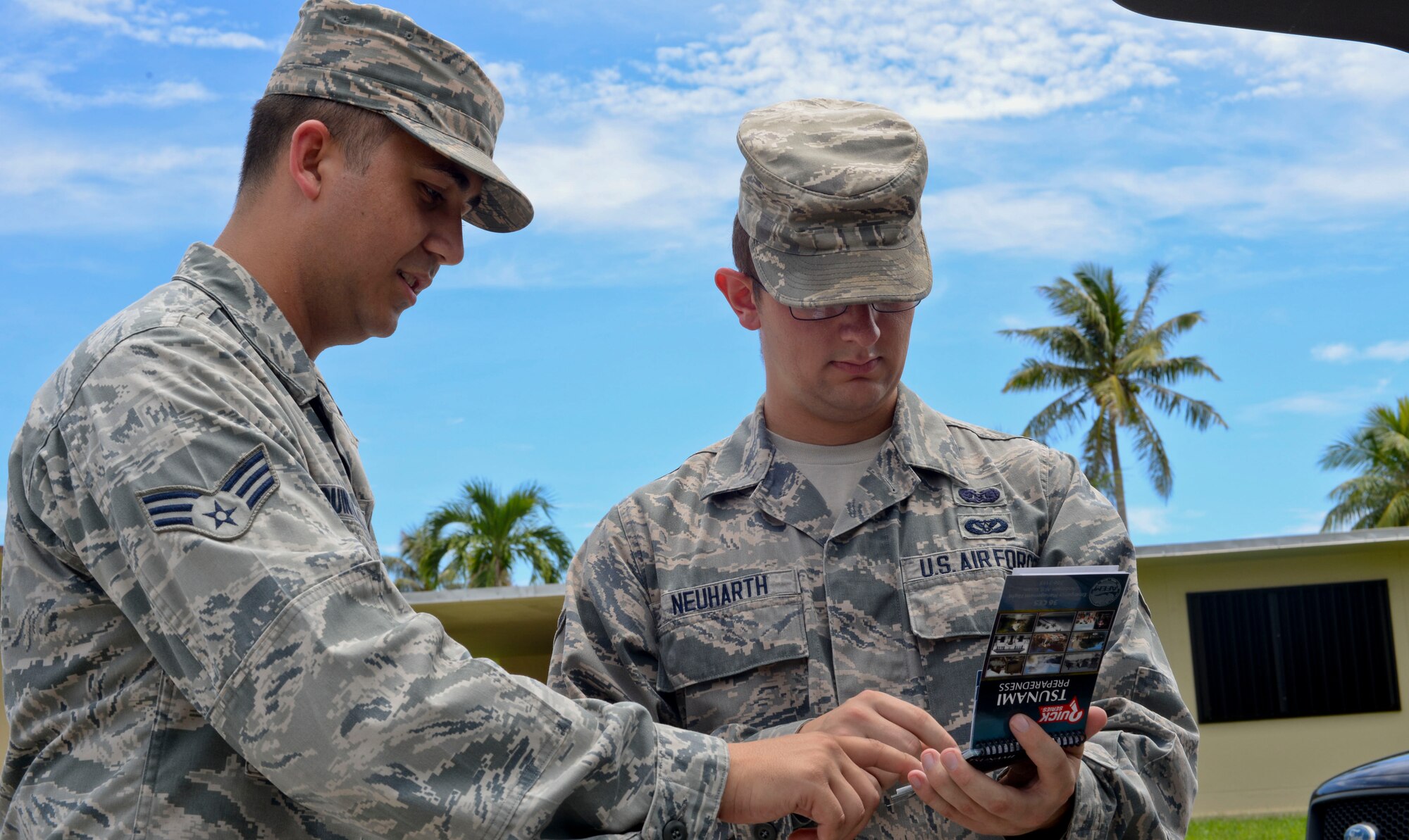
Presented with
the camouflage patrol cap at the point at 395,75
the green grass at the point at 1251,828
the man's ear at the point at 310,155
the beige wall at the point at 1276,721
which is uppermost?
the camouflage patrol cap at the point at 395,75

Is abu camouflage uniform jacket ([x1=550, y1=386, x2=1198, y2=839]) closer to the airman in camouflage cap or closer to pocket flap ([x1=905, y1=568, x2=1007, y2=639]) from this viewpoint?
pocket flap ([x1=905, y1=568, x2=1007, y2=639])

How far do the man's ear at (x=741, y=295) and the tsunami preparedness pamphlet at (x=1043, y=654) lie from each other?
1073mm

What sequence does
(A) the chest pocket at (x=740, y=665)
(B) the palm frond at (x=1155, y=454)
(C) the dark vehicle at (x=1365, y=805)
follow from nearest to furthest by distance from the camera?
(A) the chest pocket at (x=740, y=665), (C) the dark vehicle at (x=1365, y=805), (B) the palm frond at (x=1155, y=454)

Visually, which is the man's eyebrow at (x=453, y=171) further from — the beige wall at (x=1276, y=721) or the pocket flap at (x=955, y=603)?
the beige wall at (x=1276, y=721)

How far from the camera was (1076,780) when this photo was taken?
2189mm

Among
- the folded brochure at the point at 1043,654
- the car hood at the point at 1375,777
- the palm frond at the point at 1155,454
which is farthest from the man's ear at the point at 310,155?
the palm frond at the point at 1155,454

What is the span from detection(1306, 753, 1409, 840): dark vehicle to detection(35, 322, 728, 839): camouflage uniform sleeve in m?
3.94

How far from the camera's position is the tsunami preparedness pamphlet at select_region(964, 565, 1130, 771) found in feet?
6.27

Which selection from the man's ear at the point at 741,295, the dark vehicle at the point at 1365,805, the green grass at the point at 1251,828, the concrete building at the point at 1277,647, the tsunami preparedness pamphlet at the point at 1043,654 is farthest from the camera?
the concrete building at the point at 1277,647

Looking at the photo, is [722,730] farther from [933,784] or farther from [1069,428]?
[1069,428]

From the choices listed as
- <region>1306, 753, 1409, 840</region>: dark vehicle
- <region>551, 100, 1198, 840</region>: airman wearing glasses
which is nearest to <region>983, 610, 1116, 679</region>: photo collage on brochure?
<region>551, 100, 1198, 840</region>: airman wearing glasses

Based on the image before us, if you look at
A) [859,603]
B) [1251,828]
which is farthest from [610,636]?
[1251,828]

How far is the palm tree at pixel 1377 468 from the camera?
33.6 meters

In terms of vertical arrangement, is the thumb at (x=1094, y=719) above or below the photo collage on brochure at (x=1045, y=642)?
below
